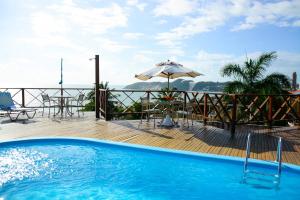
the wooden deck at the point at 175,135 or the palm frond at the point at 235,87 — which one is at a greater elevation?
the palm frond at the point at 235,87

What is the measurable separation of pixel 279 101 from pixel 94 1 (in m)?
8.86

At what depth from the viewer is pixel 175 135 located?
678 cm

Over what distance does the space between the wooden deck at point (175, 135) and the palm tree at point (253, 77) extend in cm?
509

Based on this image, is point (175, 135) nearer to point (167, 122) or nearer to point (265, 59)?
point (167, 122)

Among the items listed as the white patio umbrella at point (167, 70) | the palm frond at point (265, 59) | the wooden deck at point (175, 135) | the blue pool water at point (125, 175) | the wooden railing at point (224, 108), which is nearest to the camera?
the blue pool water at point (125, 175)

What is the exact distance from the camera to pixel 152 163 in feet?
16.9

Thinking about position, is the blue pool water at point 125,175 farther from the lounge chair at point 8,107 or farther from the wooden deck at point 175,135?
the lounge chair at point 8,107

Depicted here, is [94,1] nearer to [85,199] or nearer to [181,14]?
[181,14]

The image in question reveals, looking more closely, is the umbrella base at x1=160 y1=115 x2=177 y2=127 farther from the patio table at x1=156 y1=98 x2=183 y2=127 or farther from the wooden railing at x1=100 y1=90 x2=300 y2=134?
the wooden railing at x1=100 y1=90 x2=300 y2=134

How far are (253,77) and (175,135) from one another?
7.73 m

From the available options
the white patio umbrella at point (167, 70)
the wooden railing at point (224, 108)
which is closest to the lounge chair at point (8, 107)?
the wooden railing at point (224, 108)

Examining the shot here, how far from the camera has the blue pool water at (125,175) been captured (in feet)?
13.3

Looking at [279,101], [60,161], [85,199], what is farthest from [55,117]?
[279,101]

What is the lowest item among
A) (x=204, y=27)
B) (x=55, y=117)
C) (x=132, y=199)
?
(x=132, y=199)
